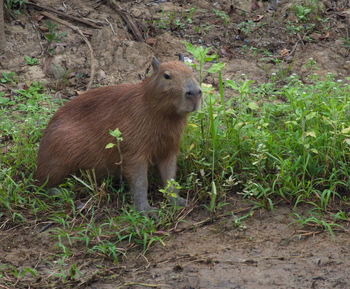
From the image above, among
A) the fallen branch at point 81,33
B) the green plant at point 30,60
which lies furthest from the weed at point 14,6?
the green plant at point 30,60

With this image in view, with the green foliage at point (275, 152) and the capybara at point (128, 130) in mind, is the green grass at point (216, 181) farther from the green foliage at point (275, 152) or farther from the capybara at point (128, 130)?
the capybara at point (128, 130)

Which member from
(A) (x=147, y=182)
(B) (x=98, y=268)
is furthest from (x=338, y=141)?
(B) (x=98, y=268)

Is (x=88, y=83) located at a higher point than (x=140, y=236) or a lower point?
A: higher

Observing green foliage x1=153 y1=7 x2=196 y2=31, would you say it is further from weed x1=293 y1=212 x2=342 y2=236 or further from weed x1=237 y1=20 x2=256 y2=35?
weed x1=293 y1=212 x2=342 y2=236

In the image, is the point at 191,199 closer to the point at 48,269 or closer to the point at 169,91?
the point at 169,91

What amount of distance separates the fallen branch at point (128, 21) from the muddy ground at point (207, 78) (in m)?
0.05

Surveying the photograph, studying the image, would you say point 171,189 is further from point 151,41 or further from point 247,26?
point 247,26

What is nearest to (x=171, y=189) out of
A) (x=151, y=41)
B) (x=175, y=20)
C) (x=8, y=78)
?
(x=8, y=78)

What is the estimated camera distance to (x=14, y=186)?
4719 millimetres

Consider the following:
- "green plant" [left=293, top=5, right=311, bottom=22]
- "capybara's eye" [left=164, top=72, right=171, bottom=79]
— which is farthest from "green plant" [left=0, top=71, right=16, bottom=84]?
"green plant" [left=293, top=5, right=311, bottom=22]

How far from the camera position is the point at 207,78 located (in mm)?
6574

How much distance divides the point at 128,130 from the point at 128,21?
9.98 feet

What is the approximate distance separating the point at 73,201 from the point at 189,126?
1.06m

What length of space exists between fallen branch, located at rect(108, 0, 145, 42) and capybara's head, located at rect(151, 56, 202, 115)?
286 centimetres
